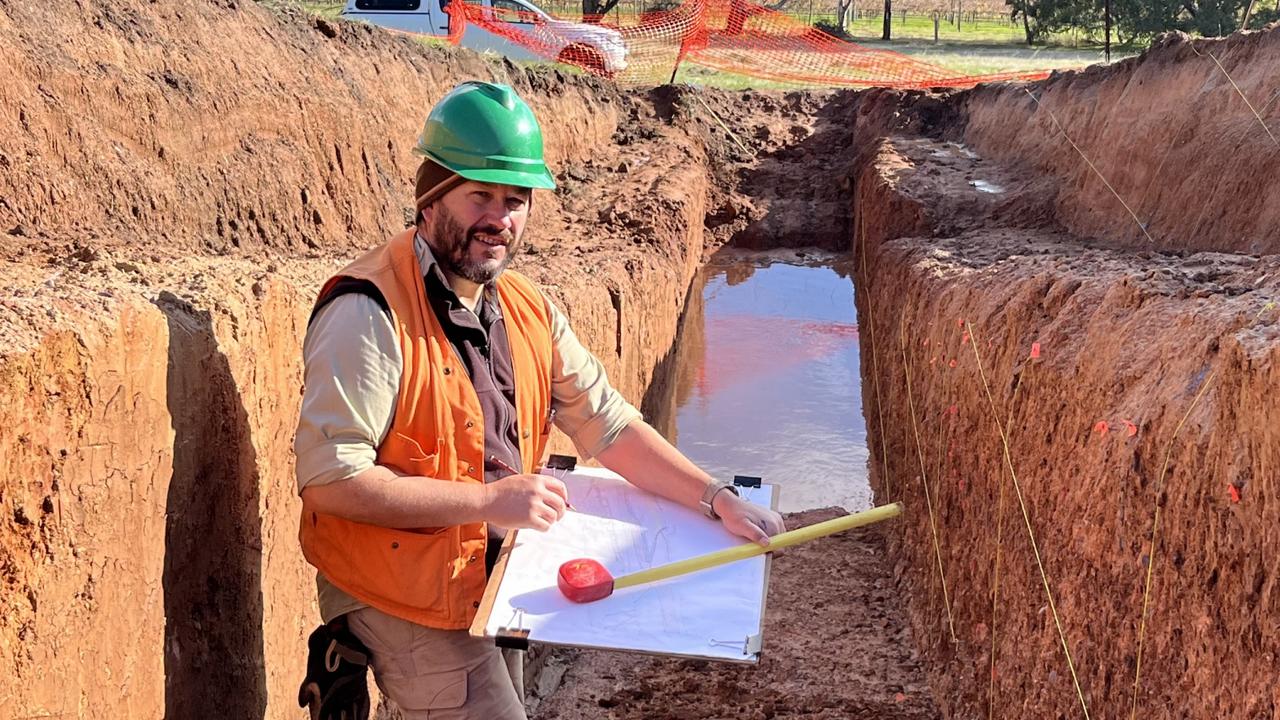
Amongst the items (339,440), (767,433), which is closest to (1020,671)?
(339,440)

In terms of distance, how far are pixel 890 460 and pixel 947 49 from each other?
21.6m

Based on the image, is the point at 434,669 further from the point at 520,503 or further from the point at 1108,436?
A: the point at 1108,436

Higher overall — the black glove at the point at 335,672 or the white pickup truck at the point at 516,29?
the white pickup truck at the point at 516,29

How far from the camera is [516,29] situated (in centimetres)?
1909

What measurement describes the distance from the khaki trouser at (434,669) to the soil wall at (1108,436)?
178cm

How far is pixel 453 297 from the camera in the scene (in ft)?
9.32

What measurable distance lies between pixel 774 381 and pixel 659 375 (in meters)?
1.89

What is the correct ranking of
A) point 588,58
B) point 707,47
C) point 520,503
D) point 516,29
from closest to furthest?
1. point 520,503
2. point 516,29
3. point 588,58
4. point 707,47

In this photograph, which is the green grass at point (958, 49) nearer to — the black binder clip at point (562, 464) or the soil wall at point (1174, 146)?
the soil wall at point (1174, 146)

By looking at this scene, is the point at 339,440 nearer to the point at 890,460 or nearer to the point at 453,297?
the point at 453,297

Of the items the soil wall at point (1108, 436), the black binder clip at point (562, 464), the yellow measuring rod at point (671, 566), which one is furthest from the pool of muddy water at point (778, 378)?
the yellow measuring rod at point (671, 566)

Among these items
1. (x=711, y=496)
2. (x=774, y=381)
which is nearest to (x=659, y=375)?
(x=774, y=381)

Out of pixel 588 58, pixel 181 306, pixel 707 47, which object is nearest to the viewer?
pixel 181 306

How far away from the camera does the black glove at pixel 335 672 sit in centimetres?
284
